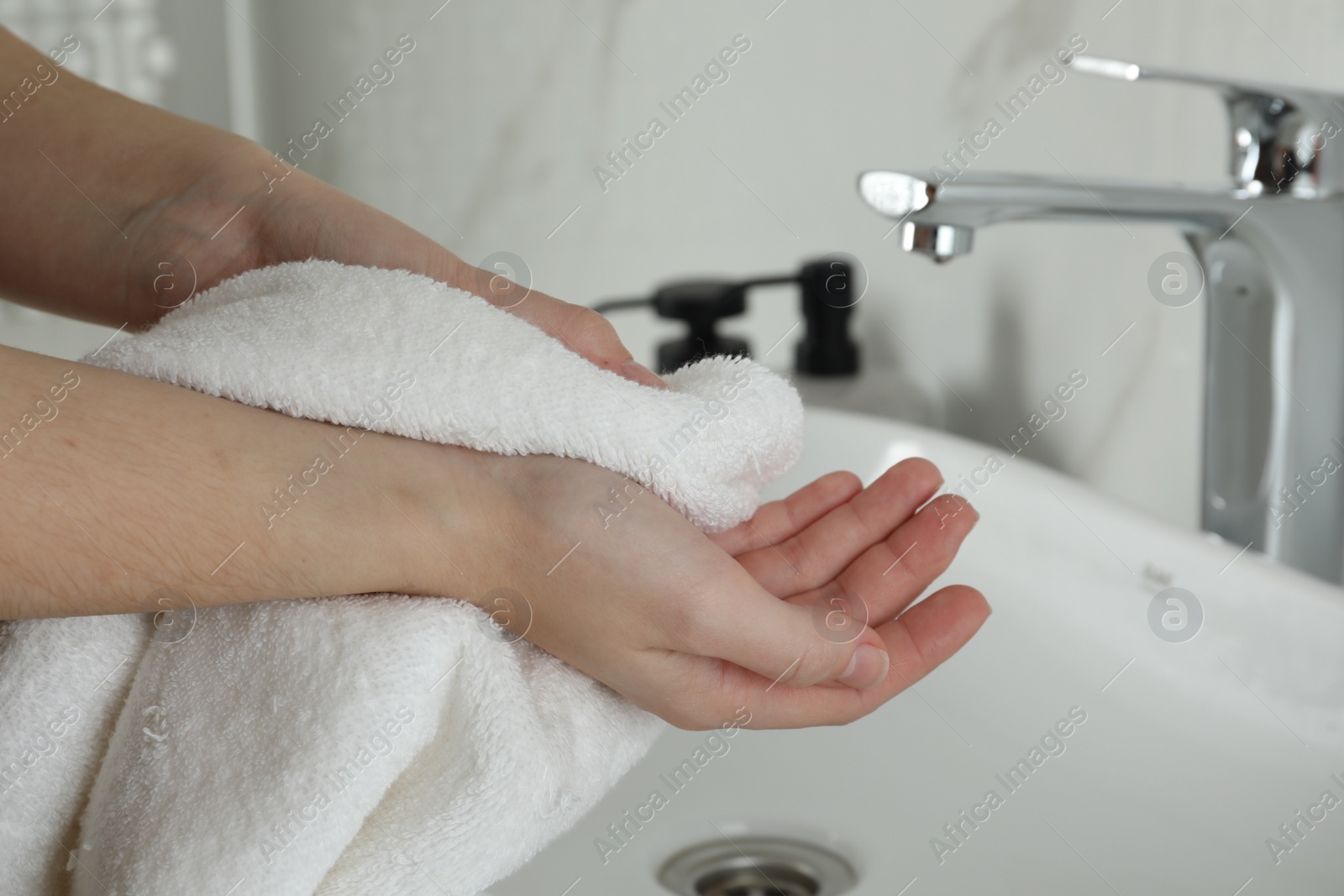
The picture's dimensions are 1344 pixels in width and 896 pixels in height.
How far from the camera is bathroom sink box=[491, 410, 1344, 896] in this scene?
455 millimetres

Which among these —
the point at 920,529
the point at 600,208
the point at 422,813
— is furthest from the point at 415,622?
the point at 600,208

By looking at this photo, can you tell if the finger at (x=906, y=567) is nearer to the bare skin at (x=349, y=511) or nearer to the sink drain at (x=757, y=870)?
the bare skin at (x=349, y=511)

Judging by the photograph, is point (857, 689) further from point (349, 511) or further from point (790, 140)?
point (790, 140)

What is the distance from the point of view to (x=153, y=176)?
0.52 meters

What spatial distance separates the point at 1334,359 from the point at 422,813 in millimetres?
437

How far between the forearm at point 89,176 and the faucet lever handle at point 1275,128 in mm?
402

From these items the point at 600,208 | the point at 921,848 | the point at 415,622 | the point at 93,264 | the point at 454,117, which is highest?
the point at 454,117

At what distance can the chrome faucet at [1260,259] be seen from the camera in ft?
1.62

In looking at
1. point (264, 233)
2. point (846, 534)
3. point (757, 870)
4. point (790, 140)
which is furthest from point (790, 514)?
point (790, 140)

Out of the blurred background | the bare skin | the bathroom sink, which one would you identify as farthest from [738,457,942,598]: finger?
the blurred background

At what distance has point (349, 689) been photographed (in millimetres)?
343

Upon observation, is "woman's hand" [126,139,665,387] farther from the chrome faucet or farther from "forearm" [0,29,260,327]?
the chrome faucet

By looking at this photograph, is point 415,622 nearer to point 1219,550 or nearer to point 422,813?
point 422,813

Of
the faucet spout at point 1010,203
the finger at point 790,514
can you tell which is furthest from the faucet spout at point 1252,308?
the finger at point 790,514
